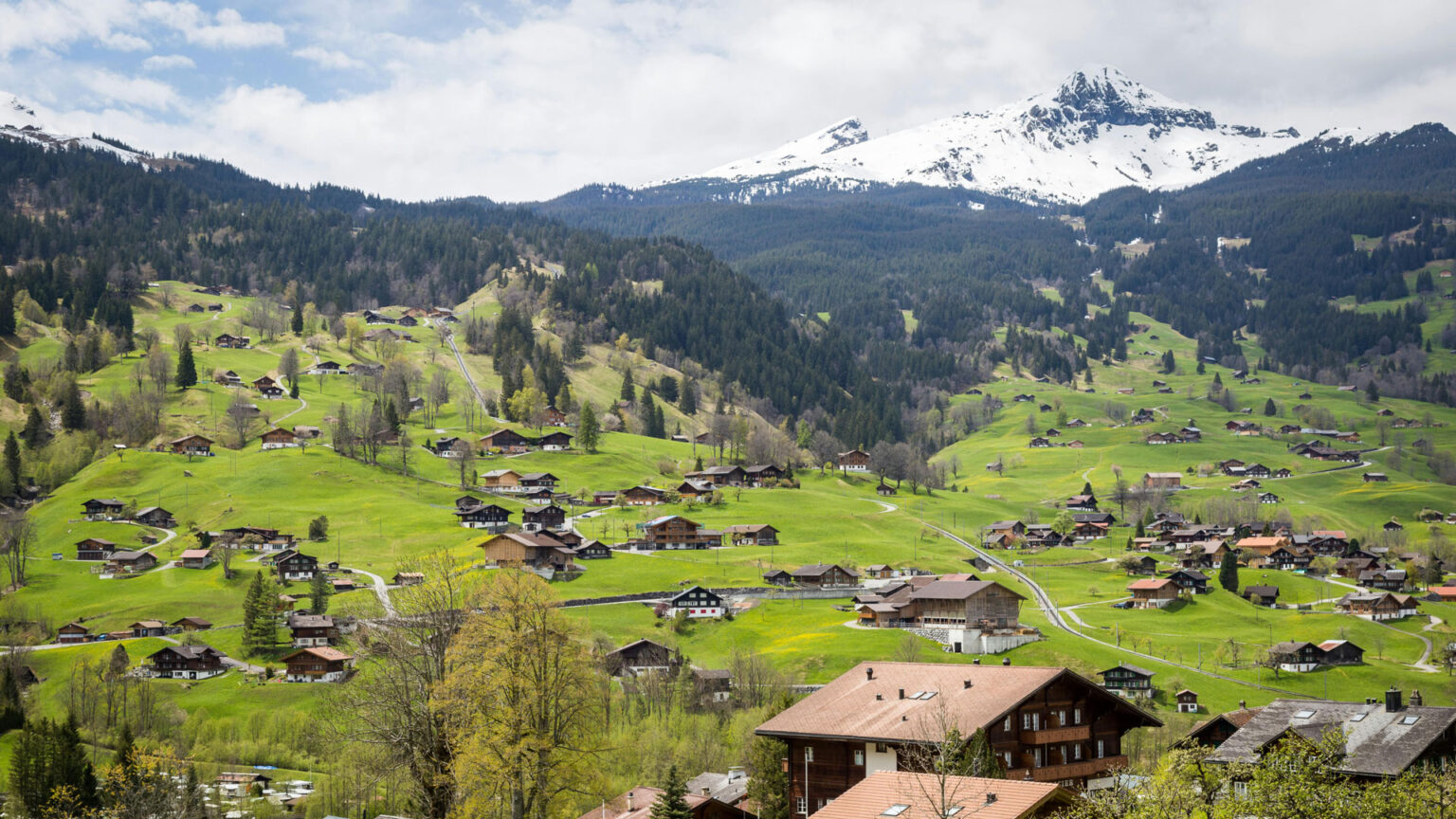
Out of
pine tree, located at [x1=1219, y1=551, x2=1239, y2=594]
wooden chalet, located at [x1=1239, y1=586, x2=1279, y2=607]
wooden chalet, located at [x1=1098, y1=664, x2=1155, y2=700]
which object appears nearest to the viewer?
wooden chalet, located at [x1=1098, y1=664, x2=1155, y2=700]

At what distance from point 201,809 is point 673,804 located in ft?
140

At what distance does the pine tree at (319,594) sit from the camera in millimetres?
126812

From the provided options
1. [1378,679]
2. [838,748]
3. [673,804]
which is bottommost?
[1378,679]

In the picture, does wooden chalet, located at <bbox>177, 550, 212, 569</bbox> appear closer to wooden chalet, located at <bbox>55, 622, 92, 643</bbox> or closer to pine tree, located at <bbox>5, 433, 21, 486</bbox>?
wooden chalet, located at <bbox>55, 622, 92, 643</bbox>

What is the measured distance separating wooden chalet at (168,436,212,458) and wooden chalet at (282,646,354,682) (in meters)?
83.2

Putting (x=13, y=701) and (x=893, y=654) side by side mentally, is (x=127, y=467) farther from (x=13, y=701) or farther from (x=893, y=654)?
(x=893, y=654)

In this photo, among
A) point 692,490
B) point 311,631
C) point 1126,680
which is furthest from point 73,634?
point 1126,680

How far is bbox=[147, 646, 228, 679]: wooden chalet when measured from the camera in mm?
115375

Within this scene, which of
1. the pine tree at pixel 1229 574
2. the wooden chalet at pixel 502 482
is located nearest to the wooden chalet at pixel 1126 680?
the pine tree at pixel 1229 574

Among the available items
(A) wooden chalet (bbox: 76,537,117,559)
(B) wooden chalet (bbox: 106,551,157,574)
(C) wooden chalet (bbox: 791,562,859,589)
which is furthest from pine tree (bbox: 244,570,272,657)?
(C) wooden chalet (bbox: 791,562,859,589)

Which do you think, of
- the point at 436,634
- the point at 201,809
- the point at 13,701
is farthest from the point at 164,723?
the point at 436,634

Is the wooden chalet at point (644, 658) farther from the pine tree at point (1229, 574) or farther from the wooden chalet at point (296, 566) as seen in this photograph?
the pine tree at point (1229, 574)

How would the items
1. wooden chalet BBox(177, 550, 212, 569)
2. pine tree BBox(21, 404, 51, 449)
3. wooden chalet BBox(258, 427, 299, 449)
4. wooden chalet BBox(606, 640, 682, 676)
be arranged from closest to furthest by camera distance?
wooden chalet BBox(606, 640, 682, 676), wooden chalet BBox(177, 550, 212, 569), pine tree BBox(21, 404, 51, 449), wooden chalet BBox(258, 427, 299, 449)

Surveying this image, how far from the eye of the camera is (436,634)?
5684 centimetres
